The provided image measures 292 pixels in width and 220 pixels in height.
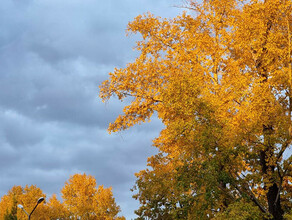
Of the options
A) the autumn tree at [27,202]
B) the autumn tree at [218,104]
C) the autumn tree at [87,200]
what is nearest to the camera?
the autumn tree at [218,104]

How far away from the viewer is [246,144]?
1652 cm

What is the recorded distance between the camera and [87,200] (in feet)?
165

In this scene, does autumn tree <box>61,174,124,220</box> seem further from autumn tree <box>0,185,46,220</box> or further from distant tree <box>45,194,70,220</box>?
autumn tree <box>0,185,46,220</box>

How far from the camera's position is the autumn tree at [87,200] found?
46938mm

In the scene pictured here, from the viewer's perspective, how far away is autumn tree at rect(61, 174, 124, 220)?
1848 inches

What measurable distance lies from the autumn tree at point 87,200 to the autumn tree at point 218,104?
82.9 ft

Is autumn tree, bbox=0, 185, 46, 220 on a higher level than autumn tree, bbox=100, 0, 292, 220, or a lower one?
higher

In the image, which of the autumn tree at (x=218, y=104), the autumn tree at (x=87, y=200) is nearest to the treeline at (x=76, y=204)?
the autumn tree at (x=87, y=200)

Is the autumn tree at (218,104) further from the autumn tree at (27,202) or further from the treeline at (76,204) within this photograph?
the autumn tree at (27,202)

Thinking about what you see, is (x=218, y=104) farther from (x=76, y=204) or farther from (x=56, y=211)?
(x=56, y=211)

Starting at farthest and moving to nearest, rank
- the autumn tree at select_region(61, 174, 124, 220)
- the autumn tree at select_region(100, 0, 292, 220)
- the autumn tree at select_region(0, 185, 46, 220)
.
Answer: the autumn tree at select_region(0, 185, 46, 220), the autumn tree at select_region(61, 174, 124, 220), the autumn tree at select_region(100, 0, 292, 220)

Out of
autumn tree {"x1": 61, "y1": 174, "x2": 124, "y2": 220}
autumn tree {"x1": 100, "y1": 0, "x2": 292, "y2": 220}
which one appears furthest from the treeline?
autumn tree {"x1": 100, "y1": 0, "x2": 292, "y2": 220}

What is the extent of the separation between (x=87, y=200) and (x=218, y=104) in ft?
125

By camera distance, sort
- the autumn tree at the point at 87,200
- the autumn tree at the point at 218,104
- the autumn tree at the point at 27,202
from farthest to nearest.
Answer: the autumn tree at the point at 27,202
the autumn tree at the point at 87,200
the autumn tree at the point at 218,104
